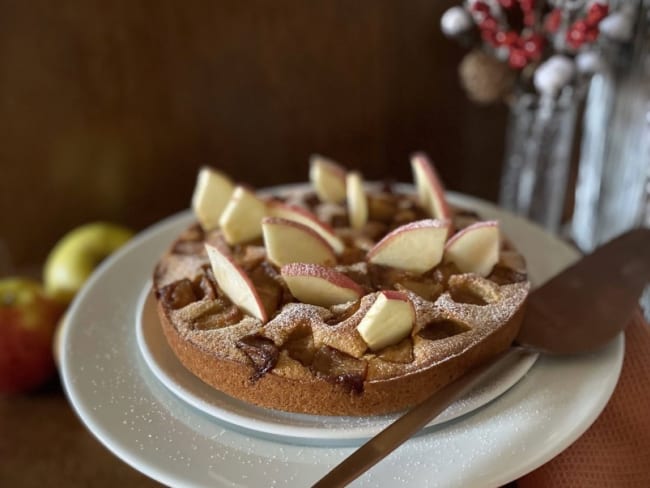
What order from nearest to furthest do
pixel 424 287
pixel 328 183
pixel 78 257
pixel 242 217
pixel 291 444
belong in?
pixel 291 444 < pixel 424 287 < pixel 242 217 < pixel 328 183 < pixel 78 257

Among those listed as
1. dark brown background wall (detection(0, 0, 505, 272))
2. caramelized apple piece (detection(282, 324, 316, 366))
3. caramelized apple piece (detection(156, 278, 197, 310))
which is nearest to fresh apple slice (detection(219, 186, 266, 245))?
caramelized apple piece (detection(156, 278, 197, 310))

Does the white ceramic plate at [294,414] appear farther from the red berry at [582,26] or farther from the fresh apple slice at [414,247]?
the red berry at [582,26]

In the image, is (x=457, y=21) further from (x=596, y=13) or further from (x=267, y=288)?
(x=267, y=288)

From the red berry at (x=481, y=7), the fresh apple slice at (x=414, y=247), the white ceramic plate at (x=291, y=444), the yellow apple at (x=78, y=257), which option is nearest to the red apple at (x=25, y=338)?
the yellow apple at (x=78, y=257)

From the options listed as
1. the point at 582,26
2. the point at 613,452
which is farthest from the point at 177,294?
the point at 582,26

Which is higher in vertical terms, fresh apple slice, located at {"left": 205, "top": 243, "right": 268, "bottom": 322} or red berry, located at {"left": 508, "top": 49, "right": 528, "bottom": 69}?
red berry, located at {"left": 508, "top": 49, "right": 528, "bottom": 69}

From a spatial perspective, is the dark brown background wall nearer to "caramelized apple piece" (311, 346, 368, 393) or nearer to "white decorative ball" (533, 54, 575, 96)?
"white decorative ball" (533, 54, 575, 96)
